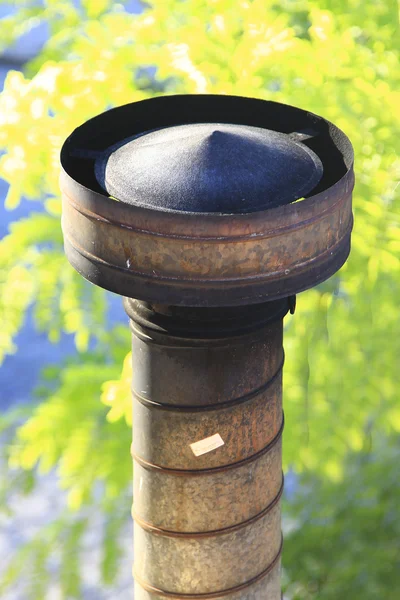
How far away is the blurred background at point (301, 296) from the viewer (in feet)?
19.5

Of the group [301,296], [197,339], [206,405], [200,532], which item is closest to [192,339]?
[197,339]

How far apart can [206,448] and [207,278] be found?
874mm

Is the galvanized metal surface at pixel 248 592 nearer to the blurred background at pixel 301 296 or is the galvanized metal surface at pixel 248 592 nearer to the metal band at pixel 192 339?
the metal band at pixel 192 339

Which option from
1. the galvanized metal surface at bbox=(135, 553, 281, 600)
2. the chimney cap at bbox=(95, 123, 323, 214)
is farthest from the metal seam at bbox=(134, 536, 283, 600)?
the chimney cap at bbox=(95, 123, 323, 214)

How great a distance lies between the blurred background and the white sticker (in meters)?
2.15

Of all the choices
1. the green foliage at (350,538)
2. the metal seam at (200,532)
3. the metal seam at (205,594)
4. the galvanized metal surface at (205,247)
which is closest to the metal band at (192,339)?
the galvanized metal surface at (205,247)

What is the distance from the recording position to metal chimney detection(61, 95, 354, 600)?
305 centimetres

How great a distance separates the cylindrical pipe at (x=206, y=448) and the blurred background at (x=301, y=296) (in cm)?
190

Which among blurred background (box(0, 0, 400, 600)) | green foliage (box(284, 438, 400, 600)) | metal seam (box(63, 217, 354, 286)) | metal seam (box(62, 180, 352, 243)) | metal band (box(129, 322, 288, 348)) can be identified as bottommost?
green foliage (box(284, 438, 400, 600))

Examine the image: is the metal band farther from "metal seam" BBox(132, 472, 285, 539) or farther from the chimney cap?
"metal seam" BBox(132, 472, 285, 539)

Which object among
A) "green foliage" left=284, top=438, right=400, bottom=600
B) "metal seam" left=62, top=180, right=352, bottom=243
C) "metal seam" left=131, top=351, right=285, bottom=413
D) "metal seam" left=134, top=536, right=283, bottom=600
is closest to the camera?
"metal seam" left=62, top=180, right=352, bottom=243

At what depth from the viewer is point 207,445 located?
365 centimetres

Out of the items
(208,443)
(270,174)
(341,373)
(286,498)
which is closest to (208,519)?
(208,443)

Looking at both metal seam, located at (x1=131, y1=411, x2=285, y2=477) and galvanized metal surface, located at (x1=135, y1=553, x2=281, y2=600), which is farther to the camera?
galvanized metal surface, located at (x1=135, y1=553, x2=281, y2=600)
